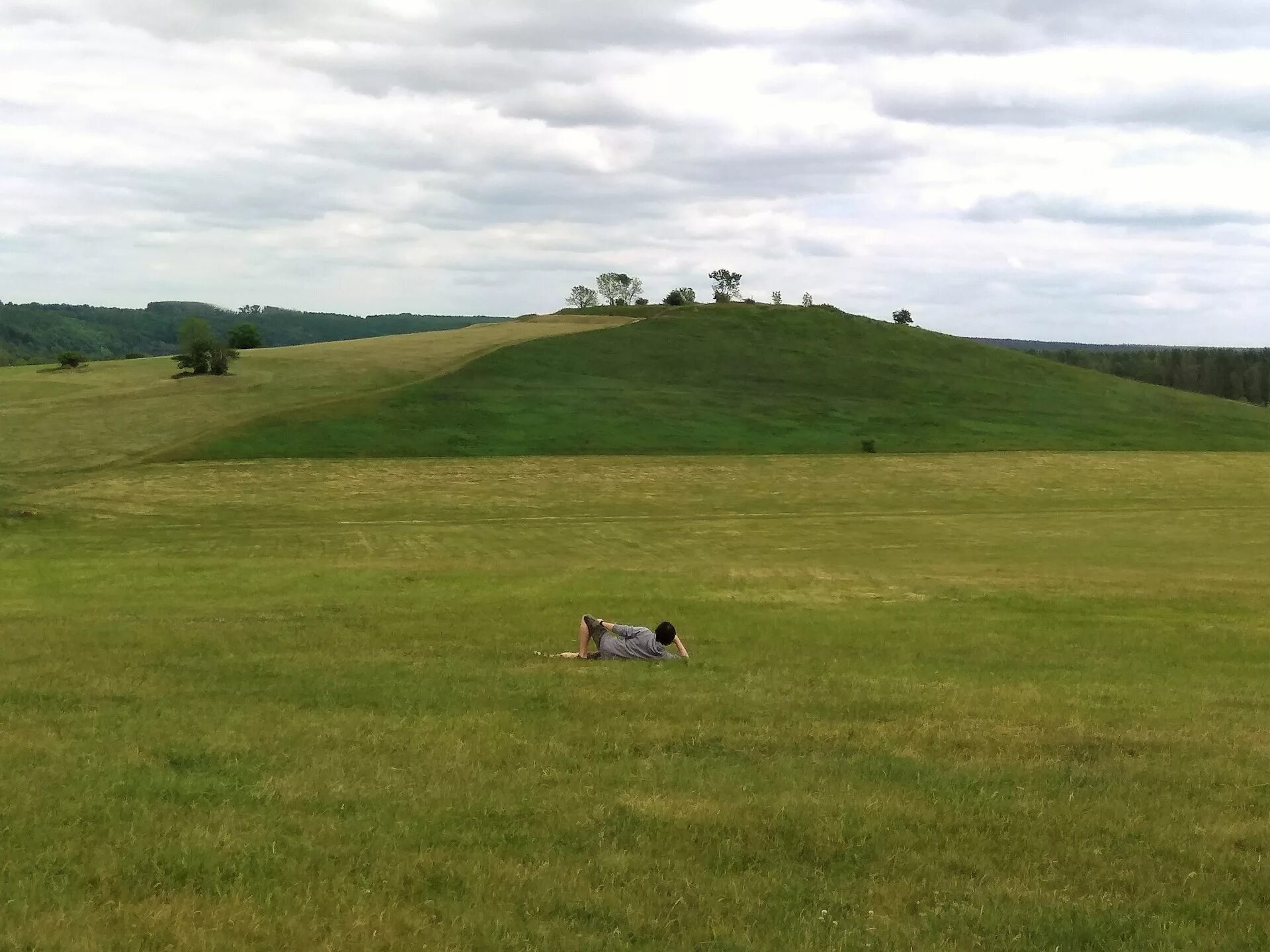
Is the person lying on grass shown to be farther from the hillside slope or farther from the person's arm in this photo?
the hillside slope

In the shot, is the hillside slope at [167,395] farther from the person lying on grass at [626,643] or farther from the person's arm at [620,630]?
the person's arm at [620,630]

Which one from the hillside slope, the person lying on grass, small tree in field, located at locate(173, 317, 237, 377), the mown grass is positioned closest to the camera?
the mown grass

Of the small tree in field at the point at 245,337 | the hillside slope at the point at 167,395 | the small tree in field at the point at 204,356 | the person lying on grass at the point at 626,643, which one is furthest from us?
the small tree in field at the point at 245,337

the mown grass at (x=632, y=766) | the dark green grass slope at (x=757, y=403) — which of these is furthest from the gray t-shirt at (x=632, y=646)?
the dark green grass slope at (x=757, y=403)

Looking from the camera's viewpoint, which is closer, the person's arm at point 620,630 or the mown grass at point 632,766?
the mown grass at point 632,766

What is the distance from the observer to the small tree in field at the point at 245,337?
470ft

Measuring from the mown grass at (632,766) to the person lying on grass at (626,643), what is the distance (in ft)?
2.42

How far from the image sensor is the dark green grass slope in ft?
262

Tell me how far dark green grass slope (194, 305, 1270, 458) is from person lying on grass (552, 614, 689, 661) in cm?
5500

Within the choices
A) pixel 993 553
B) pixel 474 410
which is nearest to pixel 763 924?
pixel 993 553

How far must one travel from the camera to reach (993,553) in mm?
42812

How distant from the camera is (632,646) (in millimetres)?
19422

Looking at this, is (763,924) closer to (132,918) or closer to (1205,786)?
(132,918)

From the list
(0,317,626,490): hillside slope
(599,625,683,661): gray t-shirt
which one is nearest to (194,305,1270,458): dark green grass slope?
(0,317,626,490): hillside slope
